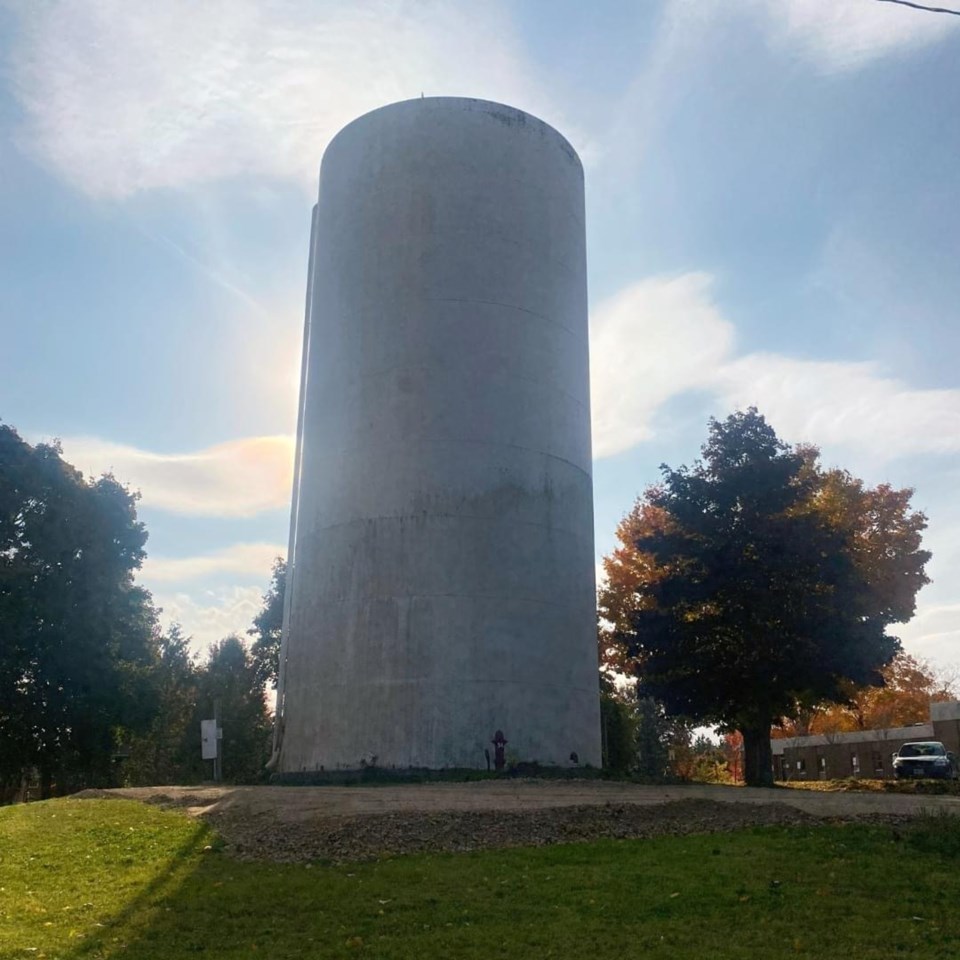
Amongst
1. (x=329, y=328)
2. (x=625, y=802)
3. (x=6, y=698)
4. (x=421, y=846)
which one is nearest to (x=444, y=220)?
(x=329, y=328)

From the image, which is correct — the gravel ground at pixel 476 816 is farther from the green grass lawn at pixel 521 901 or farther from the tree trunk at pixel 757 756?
the tree trunk at pixel 757 756

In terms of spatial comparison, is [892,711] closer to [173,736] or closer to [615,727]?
[615,727]

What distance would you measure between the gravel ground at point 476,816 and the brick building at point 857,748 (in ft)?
97.3

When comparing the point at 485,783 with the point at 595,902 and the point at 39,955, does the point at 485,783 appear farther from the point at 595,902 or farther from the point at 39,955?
the point at 39,955

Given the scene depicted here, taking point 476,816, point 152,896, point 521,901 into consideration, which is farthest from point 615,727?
point 152,896

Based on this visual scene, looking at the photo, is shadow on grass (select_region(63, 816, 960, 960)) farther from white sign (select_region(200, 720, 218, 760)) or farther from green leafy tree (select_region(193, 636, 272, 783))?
green leafy tree (select_region(193, 636, 272, 783))

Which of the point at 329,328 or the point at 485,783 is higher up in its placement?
the point at 329,328

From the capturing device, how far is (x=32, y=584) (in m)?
34.4

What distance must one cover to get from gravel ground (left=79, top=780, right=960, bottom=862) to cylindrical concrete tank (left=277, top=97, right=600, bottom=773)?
250 inches

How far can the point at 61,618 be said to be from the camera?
34812mm

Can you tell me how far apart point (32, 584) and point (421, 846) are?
2516 cm

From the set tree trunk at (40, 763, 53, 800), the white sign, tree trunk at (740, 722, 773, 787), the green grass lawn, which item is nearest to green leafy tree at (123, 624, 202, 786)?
tree trunk at (40, 763, 53, 800)

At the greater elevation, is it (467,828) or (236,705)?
(236,705)

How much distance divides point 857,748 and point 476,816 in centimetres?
4379
